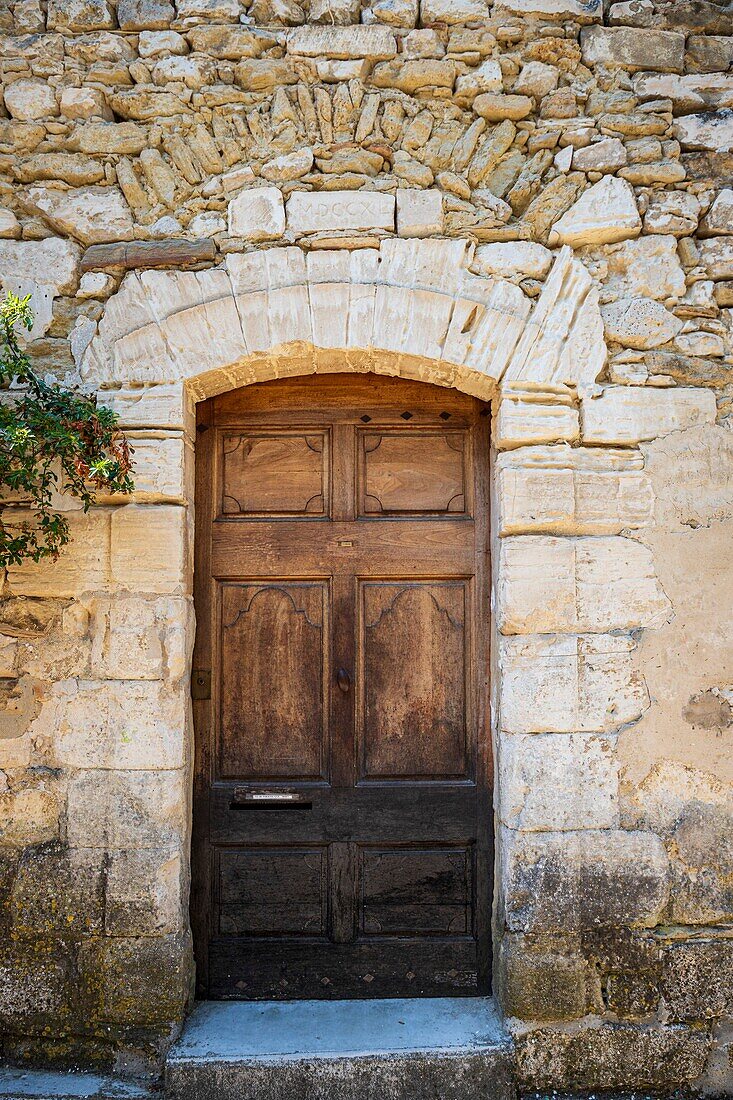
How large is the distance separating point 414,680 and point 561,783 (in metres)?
0.63

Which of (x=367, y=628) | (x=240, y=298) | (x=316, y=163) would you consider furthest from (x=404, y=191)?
(x=367, y=628)

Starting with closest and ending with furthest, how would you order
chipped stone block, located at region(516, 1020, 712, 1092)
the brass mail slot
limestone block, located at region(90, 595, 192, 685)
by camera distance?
chipped stone block, located at region(516, 1020, 712, 1092)
limestone block, located at region(90, 595, 192, 685)
the brass mail slot

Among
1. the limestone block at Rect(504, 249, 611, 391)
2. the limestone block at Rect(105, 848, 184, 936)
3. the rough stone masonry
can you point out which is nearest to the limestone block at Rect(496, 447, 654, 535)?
the rough stone masonry

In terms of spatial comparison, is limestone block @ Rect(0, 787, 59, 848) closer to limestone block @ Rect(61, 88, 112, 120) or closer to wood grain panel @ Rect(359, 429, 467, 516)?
wood grain panel @ Rect(359, 429, 467, 516)

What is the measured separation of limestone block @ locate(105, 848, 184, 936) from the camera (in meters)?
2.58

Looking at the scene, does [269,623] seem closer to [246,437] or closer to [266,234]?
[246,437]

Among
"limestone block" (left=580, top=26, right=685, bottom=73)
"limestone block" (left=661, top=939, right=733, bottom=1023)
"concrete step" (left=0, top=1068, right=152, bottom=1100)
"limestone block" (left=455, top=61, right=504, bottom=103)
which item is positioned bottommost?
"concrete step" (left=0, top=1068, right=152, bottom=1100)

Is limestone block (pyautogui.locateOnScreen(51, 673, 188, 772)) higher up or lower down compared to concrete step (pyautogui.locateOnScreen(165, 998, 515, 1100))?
higher up

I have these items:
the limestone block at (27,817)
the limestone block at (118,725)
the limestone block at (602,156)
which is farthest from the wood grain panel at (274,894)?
the limestone block at (602,156)

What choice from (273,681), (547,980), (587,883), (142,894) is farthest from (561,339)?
(142,894)

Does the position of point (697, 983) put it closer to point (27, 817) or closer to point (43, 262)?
point (27, 817)

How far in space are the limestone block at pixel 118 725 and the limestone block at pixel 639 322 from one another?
1.98 metres

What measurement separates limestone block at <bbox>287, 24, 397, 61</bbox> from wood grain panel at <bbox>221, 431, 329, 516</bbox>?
1330mm

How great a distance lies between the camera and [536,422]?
268 centimetres
